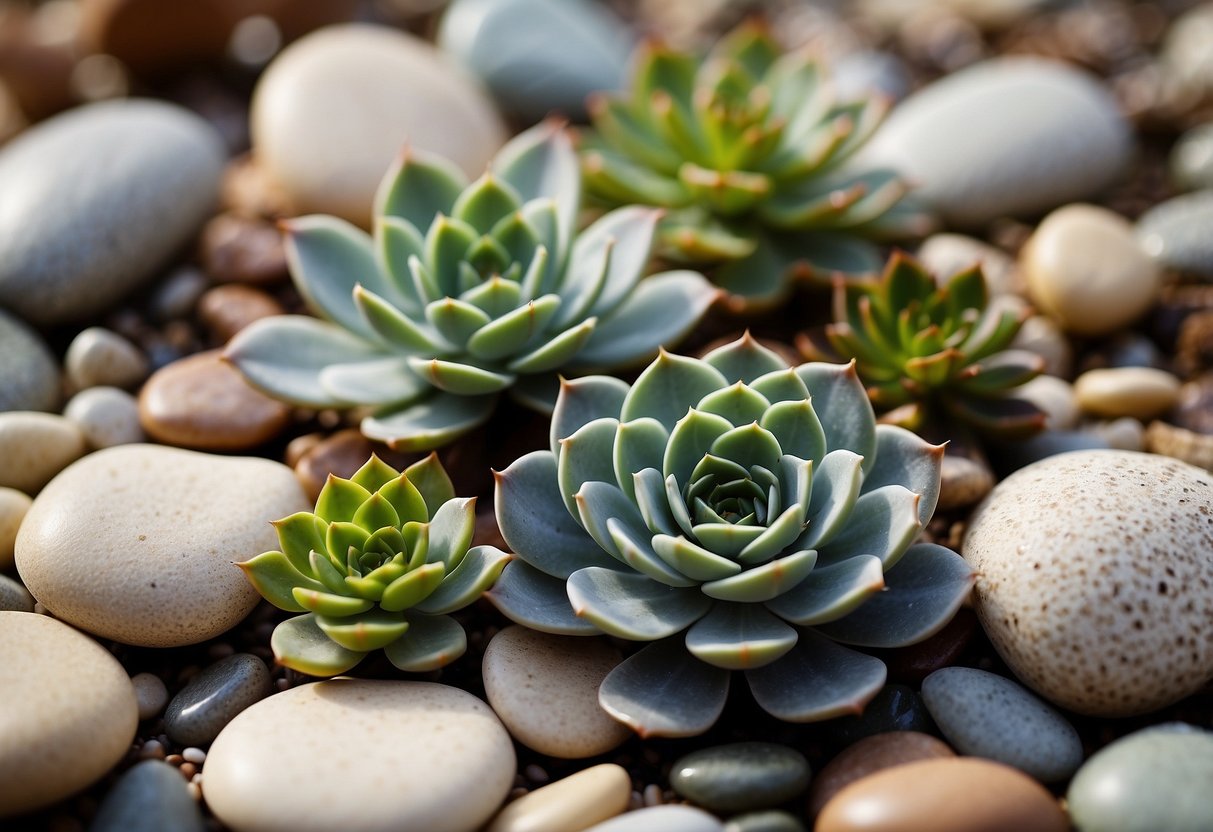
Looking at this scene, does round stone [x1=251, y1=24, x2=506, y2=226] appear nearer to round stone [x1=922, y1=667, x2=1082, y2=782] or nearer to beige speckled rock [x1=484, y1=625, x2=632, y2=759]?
beige speckled rock [x1=484, y1=625, x2=632, y2=759]

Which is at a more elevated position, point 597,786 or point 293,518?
point 293,518

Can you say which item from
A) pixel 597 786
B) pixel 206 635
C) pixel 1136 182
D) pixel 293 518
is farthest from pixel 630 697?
pixel 1136 182

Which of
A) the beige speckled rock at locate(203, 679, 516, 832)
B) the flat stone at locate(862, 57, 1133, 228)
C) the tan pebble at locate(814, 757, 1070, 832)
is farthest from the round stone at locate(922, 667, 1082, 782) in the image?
the flat stone at locate(862, 57, 1133, 228)

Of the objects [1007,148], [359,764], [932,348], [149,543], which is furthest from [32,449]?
[1007,148]

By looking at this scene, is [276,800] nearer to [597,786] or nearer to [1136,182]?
[597,786]

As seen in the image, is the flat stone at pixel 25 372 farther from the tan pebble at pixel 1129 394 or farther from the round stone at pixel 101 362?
the tan pebble at pixel 1129 394

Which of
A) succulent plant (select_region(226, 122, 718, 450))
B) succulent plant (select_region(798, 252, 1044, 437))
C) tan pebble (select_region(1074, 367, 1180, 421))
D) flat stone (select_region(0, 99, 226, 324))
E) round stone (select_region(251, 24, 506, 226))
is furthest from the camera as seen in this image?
round stone (select_region(251, 24, 506, 226))

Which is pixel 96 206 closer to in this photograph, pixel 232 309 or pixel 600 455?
pixel 232 309
